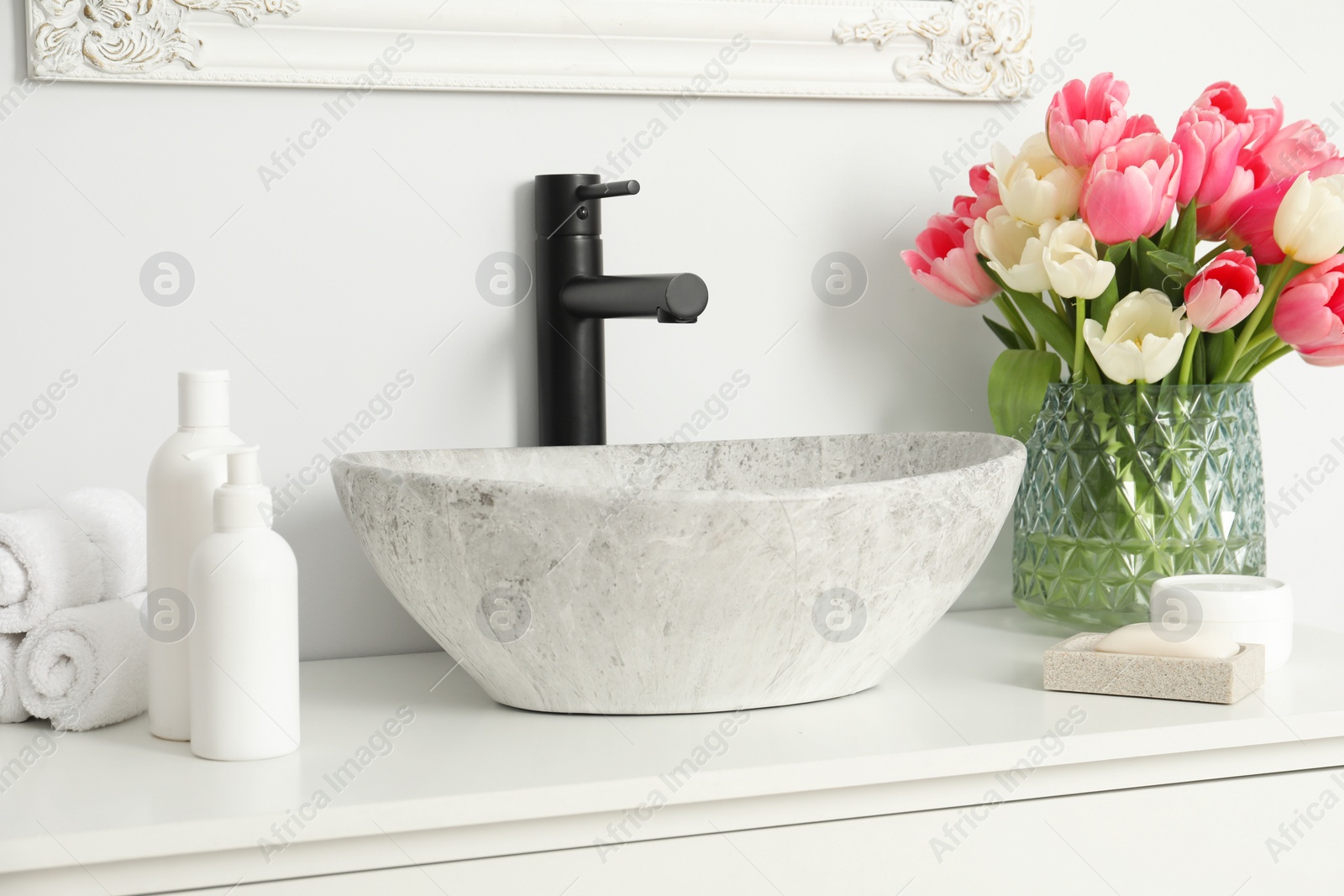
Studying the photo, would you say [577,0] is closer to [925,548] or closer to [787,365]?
[787,365]

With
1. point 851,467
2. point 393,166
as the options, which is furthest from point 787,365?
point 393,166

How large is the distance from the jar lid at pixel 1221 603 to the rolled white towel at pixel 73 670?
617 millimetres

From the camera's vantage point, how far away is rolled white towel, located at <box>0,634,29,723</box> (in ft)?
2.16

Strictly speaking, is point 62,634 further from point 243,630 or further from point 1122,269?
point 1122,269

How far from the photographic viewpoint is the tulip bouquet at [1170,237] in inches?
30.5

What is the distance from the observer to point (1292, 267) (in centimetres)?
81

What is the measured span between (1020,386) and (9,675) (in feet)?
2.32

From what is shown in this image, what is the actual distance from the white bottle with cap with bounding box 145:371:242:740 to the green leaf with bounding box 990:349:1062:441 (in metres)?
0.56

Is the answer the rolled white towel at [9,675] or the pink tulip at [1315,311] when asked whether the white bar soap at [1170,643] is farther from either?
the rolled white towel at [9,675]

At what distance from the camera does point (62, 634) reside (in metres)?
0.65

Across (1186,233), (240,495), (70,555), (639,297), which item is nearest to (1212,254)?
(1186,233)

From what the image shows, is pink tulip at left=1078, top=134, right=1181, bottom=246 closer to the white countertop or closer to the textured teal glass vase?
the textured teal glass vase

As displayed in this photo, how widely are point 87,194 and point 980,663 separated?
0.67m

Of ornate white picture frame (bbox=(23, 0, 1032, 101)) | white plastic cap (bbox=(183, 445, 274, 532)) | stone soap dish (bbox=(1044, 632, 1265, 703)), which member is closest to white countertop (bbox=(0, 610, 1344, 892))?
stone soap dish (bbox=(1044, 632, 1265, 703))
